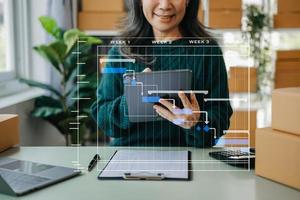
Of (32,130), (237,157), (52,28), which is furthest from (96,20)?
(237,157)

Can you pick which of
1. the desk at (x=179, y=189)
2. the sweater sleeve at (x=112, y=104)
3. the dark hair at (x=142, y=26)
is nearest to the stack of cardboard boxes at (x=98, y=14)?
the dark hair at (x=142, y=26)

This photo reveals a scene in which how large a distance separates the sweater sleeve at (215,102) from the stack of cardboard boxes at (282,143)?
0.13 metres

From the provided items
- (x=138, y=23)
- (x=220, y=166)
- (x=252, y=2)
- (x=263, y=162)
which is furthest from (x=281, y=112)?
(x=252, y=2)

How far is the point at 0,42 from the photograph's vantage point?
2717 millimetres

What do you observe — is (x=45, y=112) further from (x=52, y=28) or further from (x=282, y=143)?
(x=282, y=143)

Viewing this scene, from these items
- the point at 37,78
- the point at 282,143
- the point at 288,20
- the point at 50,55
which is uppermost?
the point at 288,20

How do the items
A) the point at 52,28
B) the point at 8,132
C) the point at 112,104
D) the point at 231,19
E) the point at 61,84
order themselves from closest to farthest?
the point at 112,104
the point at 8,132
the point at 231,19
the point at 52,28
the point at 61,84

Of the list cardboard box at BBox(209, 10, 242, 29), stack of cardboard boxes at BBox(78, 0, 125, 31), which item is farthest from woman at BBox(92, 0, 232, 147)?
stack of cardboard boxes at BBox(78, 0, 125, 31)

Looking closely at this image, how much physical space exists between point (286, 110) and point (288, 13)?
1809 millimetres

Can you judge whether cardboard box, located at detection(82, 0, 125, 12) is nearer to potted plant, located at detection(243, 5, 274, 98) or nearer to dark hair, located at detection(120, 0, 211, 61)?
potted plant, located at detection(243, 5, 274, 98)

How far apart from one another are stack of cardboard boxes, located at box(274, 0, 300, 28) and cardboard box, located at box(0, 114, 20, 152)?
191cm

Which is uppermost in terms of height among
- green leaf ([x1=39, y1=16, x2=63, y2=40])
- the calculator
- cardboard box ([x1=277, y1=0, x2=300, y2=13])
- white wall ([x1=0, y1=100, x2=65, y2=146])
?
cardboard box ([x1=277, y1=0, x2=300, y2=13])

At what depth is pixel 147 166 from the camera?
3.78ft

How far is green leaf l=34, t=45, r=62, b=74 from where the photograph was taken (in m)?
2.51
